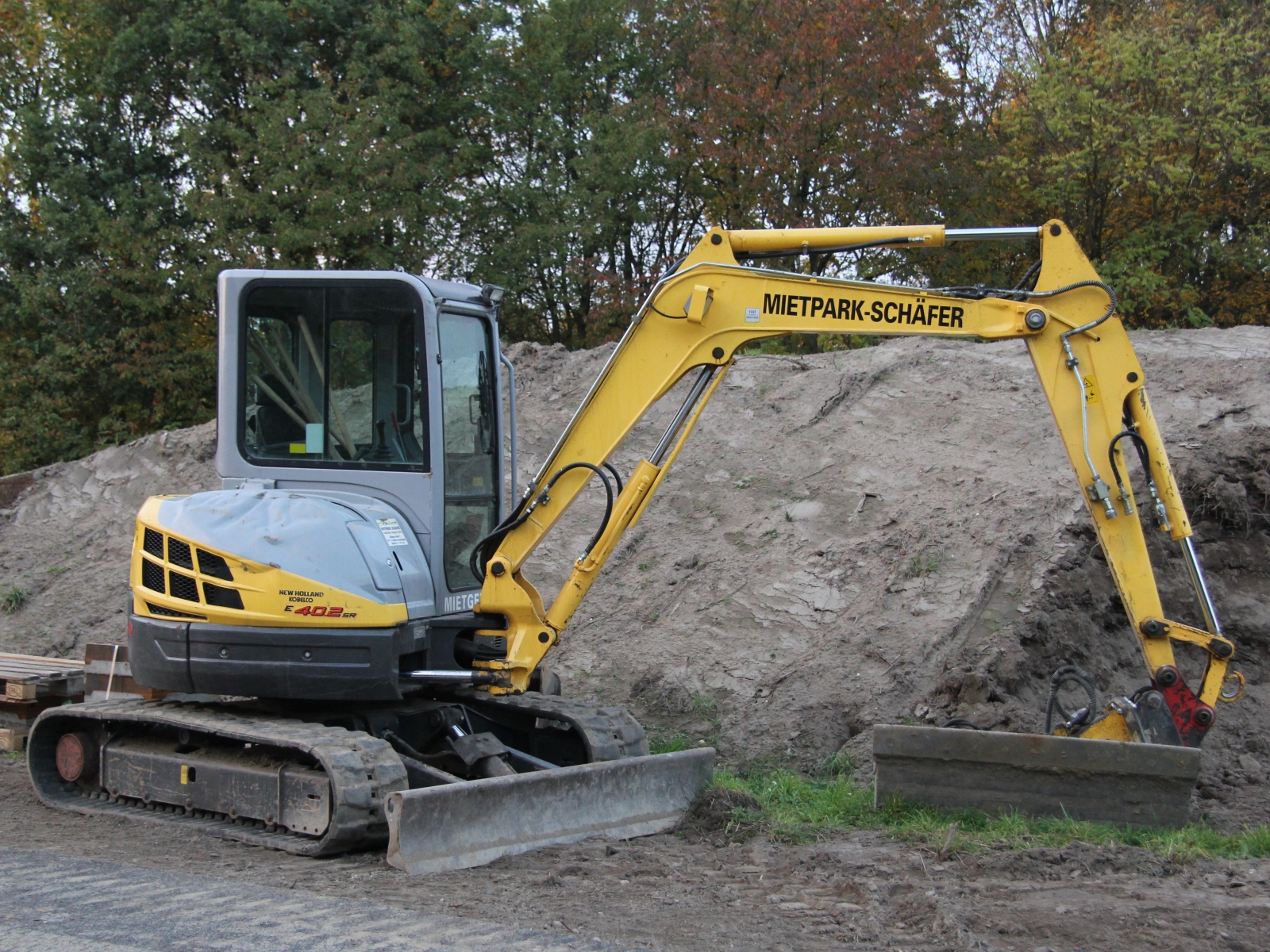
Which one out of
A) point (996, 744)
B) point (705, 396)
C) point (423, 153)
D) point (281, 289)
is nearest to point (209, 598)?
point (281, 289)

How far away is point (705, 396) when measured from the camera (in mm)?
6230

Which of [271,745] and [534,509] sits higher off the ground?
[534,509]

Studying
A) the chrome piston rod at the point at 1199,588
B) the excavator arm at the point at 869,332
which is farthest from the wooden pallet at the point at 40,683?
the chrome piston rod at the point at 1199,588

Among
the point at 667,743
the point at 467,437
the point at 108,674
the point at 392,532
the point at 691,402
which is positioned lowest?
the point at 667,743

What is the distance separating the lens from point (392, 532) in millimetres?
6109

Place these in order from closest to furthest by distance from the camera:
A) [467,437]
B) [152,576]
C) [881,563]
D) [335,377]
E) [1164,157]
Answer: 1. [152,576]
2. [335,377]
3. [467,437]
4. [881,563]
5. [1164,157]

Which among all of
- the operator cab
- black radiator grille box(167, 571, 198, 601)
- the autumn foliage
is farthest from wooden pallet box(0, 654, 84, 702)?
the autumn foliage

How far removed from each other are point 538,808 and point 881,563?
167 inches

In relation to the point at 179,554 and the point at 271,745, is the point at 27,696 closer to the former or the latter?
the point at 179,554

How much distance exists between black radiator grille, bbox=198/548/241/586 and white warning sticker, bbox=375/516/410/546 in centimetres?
78

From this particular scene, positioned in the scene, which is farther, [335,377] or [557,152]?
[557,152]

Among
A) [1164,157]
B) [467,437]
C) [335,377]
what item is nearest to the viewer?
[335,377]

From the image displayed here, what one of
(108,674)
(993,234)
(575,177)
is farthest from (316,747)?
(575,177)

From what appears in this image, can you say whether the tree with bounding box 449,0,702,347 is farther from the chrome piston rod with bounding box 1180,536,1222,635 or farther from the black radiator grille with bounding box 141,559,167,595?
the chrome piston rod with bounding box 1180,536,1222,635
